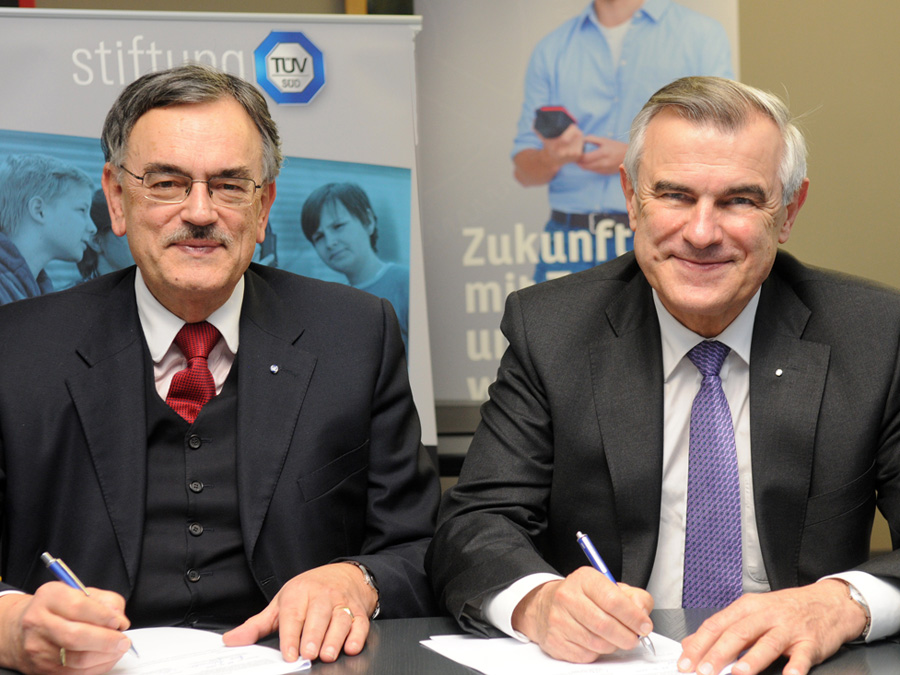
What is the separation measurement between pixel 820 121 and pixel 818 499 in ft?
8.48

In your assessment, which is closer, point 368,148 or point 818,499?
point 818,499

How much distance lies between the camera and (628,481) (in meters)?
1.83

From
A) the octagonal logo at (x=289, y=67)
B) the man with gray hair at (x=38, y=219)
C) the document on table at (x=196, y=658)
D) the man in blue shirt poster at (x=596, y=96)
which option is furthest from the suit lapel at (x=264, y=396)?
the man in blue shirt poster at (x=596, y=96)

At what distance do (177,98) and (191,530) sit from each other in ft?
2.94

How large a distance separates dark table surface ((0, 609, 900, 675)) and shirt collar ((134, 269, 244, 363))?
0.79m

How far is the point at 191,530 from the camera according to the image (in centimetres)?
189

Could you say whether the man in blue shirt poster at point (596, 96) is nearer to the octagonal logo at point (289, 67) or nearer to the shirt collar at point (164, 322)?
the octagonal logo at point (289, 67)

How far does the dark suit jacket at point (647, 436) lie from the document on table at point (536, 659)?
0.80ft

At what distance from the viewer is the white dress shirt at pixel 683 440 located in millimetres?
1837

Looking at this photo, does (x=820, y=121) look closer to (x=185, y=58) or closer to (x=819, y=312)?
(x=819, y=312)

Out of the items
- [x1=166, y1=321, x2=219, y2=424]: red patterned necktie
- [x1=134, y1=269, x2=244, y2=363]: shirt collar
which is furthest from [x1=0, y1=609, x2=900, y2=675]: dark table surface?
[x1=134, y1=269, x2=244, y2=363]: shirt collar

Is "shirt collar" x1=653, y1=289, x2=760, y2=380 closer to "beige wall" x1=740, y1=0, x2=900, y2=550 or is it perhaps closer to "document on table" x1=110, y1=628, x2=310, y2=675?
"document on table" x1=110, y1=628, x2=310, y2=675

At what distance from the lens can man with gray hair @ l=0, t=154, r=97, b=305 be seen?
298 centimetres

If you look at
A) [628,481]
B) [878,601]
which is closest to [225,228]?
[628,481]
